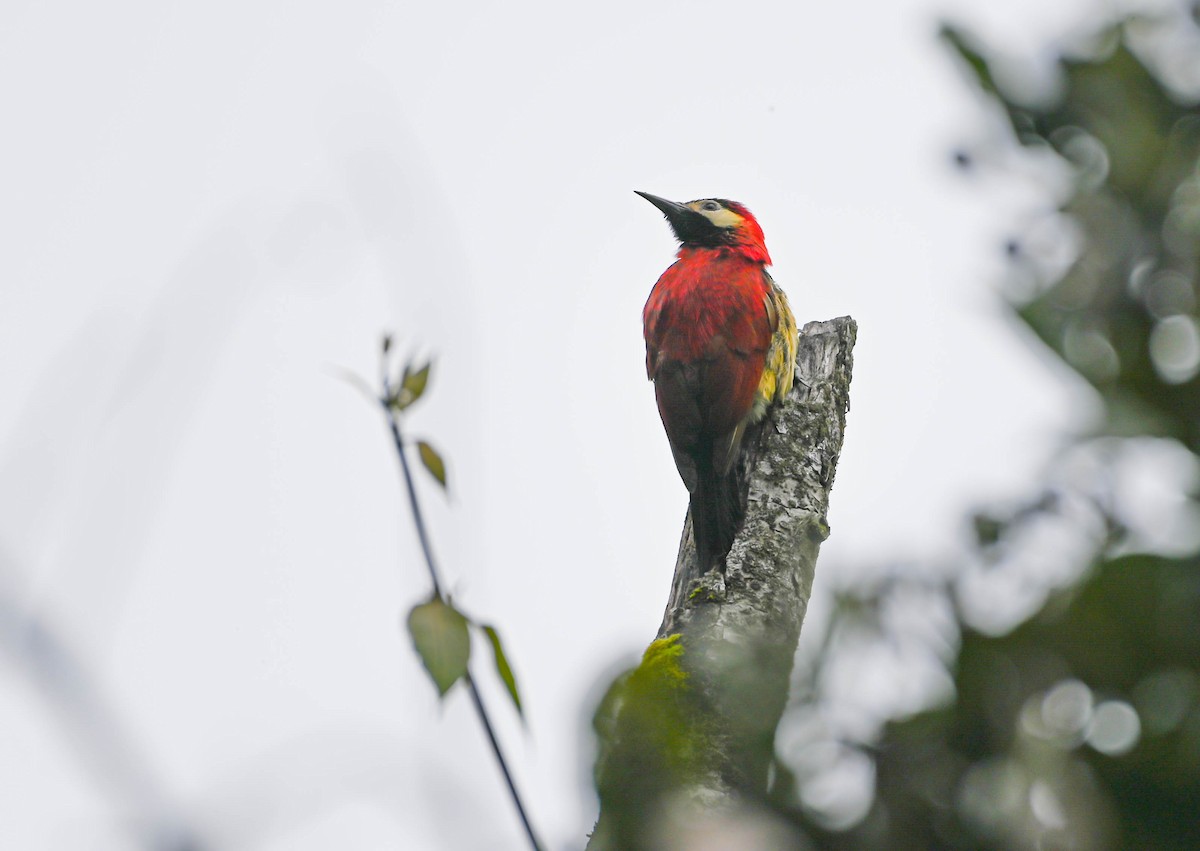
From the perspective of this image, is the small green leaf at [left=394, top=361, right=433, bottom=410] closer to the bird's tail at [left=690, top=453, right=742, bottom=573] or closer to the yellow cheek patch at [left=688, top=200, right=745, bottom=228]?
the bird's tail at [left=690, top=453, right=742, bottom=573]

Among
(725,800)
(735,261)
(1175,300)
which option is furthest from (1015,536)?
(735,261)

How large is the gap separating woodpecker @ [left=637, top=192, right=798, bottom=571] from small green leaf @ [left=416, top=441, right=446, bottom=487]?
2.33 meters

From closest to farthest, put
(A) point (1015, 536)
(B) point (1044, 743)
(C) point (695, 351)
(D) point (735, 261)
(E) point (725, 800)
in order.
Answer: (B) point (1044, 743) → (A) point (1015, 536) → (E) point (725, 800) → (C) point (695, 351) → (D) point (735, 261)

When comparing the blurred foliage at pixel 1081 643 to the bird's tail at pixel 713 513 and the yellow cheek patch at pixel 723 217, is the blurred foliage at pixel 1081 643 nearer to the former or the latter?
the bird's tail at pixel 713 513

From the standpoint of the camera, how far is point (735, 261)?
511 cm

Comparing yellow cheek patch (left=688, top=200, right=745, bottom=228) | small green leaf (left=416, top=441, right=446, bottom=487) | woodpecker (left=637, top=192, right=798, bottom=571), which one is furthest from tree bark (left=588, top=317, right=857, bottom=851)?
yellow cheek patch (left=688, top=200, right=745, bottom=228)

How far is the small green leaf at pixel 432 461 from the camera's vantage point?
1211mm

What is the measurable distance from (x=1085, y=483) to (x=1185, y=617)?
0.60ft

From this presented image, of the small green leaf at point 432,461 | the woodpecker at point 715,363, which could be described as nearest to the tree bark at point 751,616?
the woodpecker at point 715,363

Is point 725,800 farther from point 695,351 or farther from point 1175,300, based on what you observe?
point 695,351

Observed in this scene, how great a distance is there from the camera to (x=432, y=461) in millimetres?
1229

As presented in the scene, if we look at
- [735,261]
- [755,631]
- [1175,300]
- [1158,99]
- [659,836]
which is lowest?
[755,631]

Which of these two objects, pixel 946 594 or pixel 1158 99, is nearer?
pixel 946 594

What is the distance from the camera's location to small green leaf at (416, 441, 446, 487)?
1211 mm
